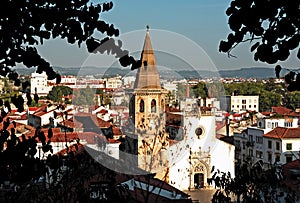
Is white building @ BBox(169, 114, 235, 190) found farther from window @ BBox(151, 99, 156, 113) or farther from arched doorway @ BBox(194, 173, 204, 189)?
window @ BBox(151, 99, 156, 113)

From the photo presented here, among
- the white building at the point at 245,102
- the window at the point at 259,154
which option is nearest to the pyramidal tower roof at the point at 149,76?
the window at the point at 259,154

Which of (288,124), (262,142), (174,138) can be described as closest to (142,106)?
(174,138)

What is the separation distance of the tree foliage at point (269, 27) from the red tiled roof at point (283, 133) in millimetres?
20471

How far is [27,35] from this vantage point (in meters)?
3.62

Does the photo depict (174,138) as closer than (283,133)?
Yes

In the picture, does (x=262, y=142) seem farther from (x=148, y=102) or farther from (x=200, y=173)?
(x=148, y=102)

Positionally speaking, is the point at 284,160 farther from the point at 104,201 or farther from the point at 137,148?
the point at 104,201

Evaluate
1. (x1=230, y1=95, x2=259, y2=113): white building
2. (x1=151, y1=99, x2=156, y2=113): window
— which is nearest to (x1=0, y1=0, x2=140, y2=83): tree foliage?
(x1=151, y1=99, x2=156, y2=113): window

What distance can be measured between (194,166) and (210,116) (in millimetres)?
2724

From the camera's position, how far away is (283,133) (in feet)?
76.3

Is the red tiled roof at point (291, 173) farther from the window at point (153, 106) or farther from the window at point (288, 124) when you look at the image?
the window at point (288, 124)

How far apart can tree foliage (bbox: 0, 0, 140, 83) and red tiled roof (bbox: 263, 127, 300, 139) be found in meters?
20.0

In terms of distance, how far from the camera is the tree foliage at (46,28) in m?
3.53

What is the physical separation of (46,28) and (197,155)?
1855 cm
